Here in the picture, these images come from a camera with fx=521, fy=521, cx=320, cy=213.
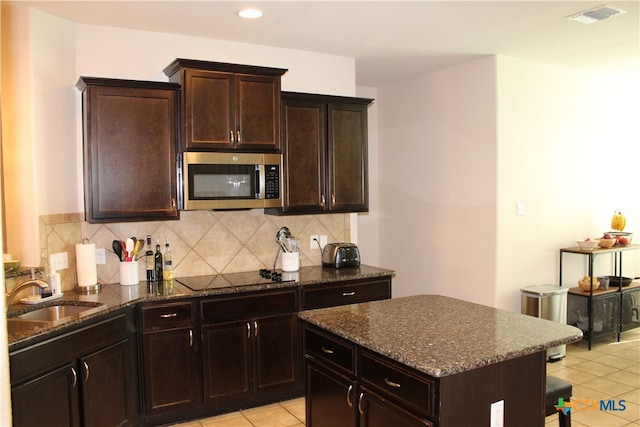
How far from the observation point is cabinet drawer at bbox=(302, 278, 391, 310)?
3828 millimetres

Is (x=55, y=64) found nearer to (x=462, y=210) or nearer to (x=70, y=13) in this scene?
(x=70, y=13)

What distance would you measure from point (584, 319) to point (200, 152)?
3980mm

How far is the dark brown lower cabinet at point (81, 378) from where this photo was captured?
7.91 feet

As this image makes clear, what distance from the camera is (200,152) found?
11.8ft

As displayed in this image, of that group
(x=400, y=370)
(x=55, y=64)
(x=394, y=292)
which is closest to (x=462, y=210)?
(x=394, y=292)

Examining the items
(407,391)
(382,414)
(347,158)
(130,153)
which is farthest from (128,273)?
(407,391)

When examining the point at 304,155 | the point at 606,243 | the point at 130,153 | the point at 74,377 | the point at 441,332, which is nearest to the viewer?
the point at 441,332

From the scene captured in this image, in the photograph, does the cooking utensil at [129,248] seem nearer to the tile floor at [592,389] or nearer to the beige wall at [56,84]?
the beige wall at [56,84]

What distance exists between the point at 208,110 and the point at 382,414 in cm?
233

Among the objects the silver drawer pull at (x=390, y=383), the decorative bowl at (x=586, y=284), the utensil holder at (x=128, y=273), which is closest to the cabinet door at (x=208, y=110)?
the utensil holder at (x=128, y=273)

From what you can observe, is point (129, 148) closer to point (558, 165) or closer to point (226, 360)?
point (226, 360)

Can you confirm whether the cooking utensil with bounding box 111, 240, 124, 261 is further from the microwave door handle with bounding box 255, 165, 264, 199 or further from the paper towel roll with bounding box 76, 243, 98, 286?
the microwave door handle with bounding box 255, 165, 264, 199

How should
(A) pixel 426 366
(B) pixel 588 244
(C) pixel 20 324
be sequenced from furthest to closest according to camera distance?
1. (B) pixel 588 244
2. (C) pixel 20 324
3. (A) pixel 426 366

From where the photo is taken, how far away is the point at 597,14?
11.5ft
